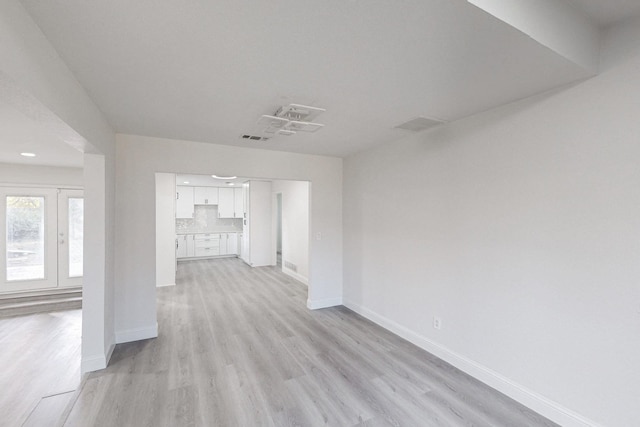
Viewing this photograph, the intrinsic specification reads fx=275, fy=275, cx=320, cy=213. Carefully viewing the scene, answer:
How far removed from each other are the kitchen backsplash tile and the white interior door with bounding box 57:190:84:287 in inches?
137

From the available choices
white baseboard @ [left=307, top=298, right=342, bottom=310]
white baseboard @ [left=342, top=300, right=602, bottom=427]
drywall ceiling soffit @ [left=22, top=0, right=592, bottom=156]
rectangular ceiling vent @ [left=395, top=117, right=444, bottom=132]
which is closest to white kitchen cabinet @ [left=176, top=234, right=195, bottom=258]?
white baseboard @ [left=307, top=298, right=342, bottom=310]

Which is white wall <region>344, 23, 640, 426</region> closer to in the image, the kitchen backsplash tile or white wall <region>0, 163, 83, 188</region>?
white wall <region>0, 163, 83, 188</region>

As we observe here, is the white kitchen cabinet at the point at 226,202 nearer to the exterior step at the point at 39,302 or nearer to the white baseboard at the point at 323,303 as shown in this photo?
the exterior step at the point at 39,302

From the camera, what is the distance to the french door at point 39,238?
4730 millimetres

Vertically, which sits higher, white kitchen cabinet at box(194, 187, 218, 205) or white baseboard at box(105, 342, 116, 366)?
white kitchen cabinet at box(194, 187, 218, 205)

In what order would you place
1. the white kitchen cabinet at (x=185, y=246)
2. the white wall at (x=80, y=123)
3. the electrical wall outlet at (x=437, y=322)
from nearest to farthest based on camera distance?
the white wall at (x=80, y=123), the electrical wall outlet at (x=437, y=322), the white kitchen cabinet at (x=185, y=246)

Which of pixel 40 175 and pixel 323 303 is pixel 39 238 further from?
pixel 323 303

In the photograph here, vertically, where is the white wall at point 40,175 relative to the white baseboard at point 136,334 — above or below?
above

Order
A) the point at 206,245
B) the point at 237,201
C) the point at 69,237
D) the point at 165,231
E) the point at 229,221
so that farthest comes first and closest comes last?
the point at 229,221 → the point at 237,201 → the point at 206,245 → the point at 165,231 → the point at 69,237

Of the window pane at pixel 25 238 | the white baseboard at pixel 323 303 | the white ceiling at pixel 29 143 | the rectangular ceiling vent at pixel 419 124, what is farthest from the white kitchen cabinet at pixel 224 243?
the rectangular ceiling vent at pixel 419 124

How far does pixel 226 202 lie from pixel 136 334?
6.08 m

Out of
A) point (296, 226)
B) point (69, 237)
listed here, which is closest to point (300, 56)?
point (296, 226)

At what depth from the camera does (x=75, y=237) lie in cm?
524

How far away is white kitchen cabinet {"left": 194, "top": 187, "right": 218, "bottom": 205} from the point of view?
8523 millimetres
